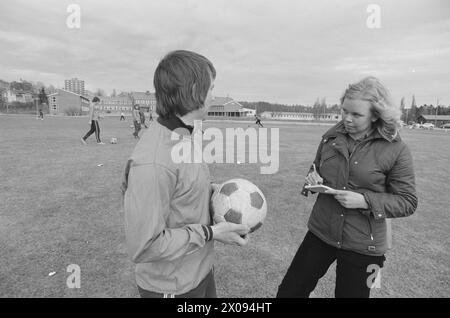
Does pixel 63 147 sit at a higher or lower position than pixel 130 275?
higher

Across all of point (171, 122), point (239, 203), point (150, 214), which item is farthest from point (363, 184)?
point (150, 214)

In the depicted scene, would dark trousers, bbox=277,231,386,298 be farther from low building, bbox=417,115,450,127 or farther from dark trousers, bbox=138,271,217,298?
low building, bbox=417,115,450,127

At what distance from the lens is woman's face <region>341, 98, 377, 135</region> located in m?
2.45

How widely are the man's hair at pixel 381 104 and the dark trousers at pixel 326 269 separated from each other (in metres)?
1.13

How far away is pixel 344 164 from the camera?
2584 millimetres

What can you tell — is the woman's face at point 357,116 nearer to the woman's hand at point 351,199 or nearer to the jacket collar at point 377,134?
the jacket collar at point 377,134

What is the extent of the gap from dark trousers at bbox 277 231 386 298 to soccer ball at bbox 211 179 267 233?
0.88m

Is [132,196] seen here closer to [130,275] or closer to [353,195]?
[353,195]

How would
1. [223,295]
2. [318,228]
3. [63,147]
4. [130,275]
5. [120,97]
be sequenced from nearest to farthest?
1. [318,228]
2. [223,295]
3. [130,275]
4. [63,147]
5. [120,97]

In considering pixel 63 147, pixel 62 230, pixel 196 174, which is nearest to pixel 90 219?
pixel 62 230

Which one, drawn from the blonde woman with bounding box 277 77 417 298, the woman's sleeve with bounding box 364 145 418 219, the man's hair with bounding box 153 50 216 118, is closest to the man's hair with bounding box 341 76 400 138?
the blonde woman with bounding box 277 77 417 298

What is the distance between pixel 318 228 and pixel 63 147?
522 inches

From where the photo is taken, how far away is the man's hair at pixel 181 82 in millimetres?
1627
